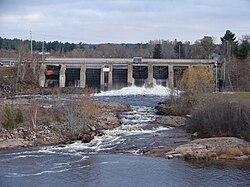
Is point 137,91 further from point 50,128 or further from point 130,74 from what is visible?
point 50,128

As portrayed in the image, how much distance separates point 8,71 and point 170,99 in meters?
16.0

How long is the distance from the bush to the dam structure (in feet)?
58.5

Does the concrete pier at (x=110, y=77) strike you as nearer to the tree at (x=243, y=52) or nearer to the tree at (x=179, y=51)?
the tree at (x=243, y=52)

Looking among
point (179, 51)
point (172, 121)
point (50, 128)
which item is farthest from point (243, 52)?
point (50, 128)

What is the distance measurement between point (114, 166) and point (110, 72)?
2397cm

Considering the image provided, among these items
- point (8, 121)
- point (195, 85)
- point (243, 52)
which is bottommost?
point (8, 121)

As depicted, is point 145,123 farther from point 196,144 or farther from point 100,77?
point 100,77

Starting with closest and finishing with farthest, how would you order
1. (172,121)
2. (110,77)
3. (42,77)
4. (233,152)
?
1. (233,152)
2. (172,121)
3. (42,77)
4. (110,77)

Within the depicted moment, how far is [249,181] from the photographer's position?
1167 centimetres

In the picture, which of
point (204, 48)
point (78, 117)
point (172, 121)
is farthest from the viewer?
point (204, 48)

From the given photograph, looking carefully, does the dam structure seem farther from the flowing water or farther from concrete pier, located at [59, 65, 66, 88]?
the flowing water

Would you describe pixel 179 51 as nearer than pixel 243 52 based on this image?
No

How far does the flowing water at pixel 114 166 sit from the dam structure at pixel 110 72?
18.8 metres

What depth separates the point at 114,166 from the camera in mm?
13047
